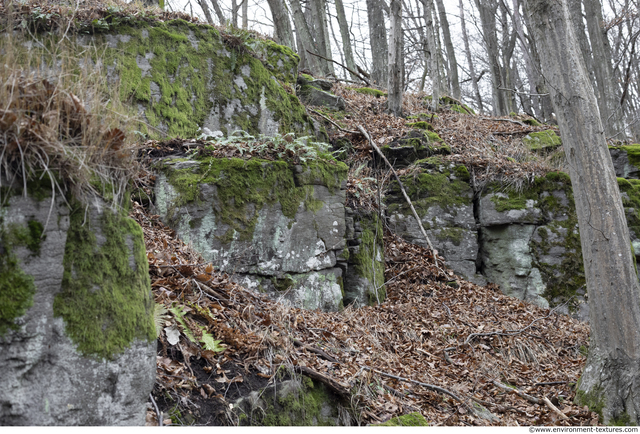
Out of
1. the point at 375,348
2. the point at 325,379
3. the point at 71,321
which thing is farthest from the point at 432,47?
the point at 71,321

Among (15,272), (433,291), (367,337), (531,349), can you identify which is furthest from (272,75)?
(15,272)

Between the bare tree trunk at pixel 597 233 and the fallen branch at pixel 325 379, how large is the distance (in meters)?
2.90

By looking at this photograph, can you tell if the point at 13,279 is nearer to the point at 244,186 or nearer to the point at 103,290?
the point at 103,290

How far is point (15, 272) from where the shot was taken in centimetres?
210

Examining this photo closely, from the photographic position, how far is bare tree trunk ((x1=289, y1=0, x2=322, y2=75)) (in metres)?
14.1

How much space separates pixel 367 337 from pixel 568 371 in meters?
2.67

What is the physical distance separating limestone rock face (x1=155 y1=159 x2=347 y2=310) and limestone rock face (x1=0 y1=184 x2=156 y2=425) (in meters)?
3.02

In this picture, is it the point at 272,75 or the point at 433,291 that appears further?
the point at 272,75

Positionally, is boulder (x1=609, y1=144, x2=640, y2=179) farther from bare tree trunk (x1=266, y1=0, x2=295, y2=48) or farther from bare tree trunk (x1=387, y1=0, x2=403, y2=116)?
bare tree trunk (x1=266, y1=0, x2=295, y2=48)

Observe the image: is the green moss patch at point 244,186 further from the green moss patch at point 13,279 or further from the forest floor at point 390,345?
the green moss patch at point 13,279

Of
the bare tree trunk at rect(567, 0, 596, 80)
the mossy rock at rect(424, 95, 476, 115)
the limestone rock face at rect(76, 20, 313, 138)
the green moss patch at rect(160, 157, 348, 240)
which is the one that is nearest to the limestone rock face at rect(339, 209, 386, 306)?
the green moss patch at rect(160, 157, 348, 240)

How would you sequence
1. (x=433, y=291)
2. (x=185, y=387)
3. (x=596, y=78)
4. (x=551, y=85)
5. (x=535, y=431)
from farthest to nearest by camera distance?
1. (x=596, y=78)
2. (x=433, y=291)
3. (x=551, y=85)
4. (x=535, y=431)
5. (x=185, y=387)

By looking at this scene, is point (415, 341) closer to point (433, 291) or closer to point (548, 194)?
point (433, 291)

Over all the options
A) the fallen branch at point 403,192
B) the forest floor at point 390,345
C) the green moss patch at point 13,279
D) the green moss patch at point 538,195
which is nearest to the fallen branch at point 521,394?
the forest floor at point 390,345
